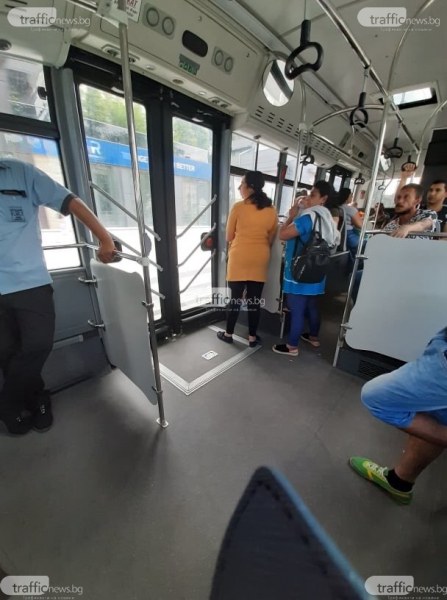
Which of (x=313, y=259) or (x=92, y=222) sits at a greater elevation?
(x=92, y=222)

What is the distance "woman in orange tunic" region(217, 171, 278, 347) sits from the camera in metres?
2.24

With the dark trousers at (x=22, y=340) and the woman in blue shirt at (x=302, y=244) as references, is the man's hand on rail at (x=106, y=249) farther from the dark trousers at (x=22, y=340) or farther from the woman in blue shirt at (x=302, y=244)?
the woman in blue shirt at (x=302, y=244)

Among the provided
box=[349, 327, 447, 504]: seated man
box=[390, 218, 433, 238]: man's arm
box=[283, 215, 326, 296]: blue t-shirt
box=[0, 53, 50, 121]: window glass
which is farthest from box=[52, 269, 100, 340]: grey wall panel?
box=[390, 218, 433, 238]: man's arm

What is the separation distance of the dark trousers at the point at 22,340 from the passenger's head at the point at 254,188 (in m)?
1.76

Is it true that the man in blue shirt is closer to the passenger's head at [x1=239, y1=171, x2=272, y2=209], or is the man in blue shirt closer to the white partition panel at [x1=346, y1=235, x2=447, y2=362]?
the passenger's head at [x1=239, y1=171, x2=272, y2=209]

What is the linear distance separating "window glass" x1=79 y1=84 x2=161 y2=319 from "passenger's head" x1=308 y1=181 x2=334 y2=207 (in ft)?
5.23

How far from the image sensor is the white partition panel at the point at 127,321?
144 centimetres

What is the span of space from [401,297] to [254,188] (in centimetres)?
151

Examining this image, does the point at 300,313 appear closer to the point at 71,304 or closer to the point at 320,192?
the point at 320,192

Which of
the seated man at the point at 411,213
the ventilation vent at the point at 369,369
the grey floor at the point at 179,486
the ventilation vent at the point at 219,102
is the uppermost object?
the ventilation vent at the point at 219,102

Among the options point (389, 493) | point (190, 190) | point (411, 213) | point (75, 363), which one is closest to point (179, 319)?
point (75, 363)

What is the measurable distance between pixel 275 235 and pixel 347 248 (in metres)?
1.97

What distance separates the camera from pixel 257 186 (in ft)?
7.18

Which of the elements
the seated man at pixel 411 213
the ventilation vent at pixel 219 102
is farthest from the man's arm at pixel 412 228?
the ventilation vent at pixel 219 102
